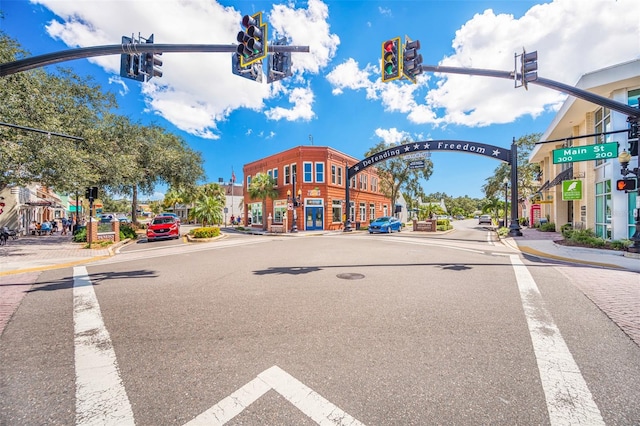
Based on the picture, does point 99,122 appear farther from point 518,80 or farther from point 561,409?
point 561,409

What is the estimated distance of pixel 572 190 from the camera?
1780cm

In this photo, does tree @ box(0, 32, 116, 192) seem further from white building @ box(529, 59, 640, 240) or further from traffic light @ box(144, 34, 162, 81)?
white building @ box(529, 59, 640, 240)

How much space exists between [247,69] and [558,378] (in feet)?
26.3

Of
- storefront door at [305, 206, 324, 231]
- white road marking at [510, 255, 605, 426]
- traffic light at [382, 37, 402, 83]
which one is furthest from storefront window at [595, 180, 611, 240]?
storefront door at [305, 206, 324, 231]

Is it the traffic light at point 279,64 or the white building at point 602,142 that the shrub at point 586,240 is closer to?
the white building at point 602,142

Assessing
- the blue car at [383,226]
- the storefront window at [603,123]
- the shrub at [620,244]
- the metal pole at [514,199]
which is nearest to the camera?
the shrub at [620,244]

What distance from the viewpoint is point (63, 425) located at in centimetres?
224

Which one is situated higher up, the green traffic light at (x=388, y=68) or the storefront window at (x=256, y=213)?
the green traffic light at (x=388, y=68)

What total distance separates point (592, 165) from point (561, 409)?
2094 centimetres

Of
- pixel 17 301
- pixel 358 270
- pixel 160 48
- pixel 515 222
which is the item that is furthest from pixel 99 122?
pixel 515 222

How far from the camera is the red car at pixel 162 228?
1988 centimetres

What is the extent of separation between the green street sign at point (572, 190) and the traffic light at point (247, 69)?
65.8 feet

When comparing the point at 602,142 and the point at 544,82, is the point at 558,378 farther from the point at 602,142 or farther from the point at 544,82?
the point at 602,142

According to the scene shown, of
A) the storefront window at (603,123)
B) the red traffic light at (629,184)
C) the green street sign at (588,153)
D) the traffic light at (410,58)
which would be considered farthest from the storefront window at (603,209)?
the traffic light at (410,58)
